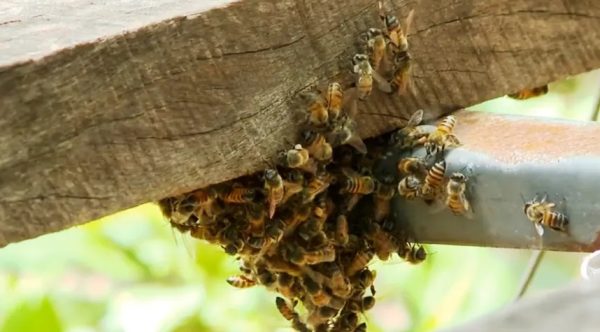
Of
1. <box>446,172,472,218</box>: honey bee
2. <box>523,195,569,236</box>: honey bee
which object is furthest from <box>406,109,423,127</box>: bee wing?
<box>523,195,569,236</box>: honey bee

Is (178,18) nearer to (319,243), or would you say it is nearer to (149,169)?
(149,169)

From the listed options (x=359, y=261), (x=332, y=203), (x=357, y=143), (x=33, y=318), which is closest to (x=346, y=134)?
(x=357, y=143)

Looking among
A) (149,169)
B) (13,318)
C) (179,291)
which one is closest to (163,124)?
(149,169)

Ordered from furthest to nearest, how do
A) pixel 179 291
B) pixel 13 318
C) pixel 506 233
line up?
pixel 179 291 → pixel 13 318 → pixel 506 233

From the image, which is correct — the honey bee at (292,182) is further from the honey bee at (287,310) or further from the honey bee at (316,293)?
the honey bee at (287,310)

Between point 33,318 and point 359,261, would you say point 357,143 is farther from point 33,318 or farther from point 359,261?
point 33,318

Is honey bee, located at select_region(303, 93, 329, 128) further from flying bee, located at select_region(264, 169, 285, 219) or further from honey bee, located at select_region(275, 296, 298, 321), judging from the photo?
honey bee, located at select_region(275, 296, 298, 321)
